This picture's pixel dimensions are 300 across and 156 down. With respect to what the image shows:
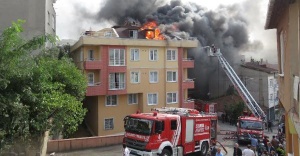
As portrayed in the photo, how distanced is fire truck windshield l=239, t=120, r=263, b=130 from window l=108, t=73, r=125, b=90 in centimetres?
1020

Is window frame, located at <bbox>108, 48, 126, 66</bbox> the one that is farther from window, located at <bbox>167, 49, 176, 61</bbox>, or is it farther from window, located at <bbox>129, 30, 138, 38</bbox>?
window, located at <bbox>129, 30, 138, 38</bbox>

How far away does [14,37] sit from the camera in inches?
425

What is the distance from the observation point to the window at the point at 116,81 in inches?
1081

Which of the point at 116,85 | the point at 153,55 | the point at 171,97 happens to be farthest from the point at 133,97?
the point at 153,55

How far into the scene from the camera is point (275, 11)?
852 cm

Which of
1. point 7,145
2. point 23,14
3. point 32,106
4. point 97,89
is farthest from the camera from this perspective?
point 97,89

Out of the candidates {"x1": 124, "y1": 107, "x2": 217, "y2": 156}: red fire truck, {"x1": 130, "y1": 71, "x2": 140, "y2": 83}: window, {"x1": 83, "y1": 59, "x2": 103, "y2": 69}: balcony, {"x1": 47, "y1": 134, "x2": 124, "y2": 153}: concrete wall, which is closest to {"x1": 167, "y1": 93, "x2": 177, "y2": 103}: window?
{"x1": 130, "y1": 71, "x2": 140, "y2": 83}: window

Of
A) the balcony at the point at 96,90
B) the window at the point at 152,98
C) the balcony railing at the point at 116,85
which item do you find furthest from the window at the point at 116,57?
the window at the point at 152,98

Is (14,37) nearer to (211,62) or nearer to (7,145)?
(7,145)

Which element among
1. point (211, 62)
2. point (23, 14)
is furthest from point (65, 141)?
point (211, 62)

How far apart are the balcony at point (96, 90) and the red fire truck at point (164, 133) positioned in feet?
32.0

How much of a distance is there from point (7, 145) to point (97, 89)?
15.0m

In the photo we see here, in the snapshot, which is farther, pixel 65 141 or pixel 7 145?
pixel 65 141

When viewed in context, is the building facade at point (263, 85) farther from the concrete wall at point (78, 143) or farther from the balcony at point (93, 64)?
the concrete wall at point (78, 143)
